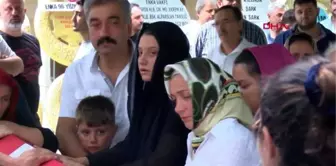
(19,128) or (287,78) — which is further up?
(287,78)

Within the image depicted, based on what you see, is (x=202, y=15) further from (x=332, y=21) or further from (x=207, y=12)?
(x=332, y=21)

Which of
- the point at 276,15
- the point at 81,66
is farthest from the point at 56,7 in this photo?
the point at 81,66

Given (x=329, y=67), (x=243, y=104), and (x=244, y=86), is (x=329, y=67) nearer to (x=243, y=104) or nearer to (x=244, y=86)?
(x=243, y=104)

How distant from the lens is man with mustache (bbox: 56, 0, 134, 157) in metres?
3.28

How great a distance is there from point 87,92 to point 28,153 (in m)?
0.74

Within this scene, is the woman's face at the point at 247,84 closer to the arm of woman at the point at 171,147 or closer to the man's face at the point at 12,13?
the arm of woman at the point at 171,147

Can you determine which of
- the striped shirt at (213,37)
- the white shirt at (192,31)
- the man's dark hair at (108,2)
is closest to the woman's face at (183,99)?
the man's dark hair at (108,2)

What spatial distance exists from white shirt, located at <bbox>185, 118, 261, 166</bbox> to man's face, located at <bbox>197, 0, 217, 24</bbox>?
4.30 meters

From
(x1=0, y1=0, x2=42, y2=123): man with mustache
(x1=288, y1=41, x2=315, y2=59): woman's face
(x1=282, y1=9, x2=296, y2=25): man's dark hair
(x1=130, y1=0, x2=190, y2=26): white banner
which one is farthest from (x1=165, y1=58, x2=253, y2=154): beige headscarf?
(x1=130, y1=0, x2=190, y2=26): white banner

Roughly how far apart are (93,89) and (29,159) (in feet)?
2.61

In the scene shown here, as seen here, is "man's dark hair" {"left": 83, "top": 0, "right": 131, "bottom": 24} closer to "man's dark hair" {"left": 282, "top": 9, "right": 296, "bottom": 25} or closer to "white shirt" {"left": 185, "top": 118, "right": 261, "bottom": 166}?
"white shirt" {"left": 185, "top": 118, "right": 261, "bottom": 166}

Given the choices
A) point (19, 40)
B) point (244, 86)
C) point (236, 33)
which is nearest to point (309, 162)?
point (244, 86)

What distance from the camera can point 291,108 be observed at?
130 cm

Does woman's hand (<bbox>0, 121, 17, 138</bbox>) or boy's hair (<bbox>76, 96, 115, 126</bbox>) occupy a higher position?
woman's hand (<bbox>0, 121, 17, 138</bbox>)
